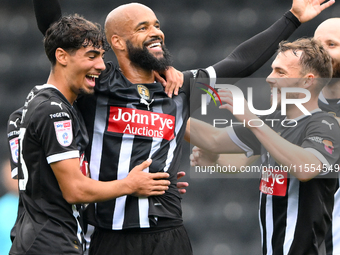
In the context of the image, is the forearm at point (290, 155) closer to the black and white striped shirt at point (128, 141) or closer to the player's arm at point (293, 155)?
the player's arm at point (293, 155)

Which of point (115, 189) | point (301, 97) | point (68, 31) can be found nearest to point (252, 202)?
point (301, 97)

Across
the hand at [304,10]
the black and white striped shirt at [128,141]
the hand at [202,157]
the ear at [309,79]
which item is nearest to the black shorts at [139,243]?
the black and white striped shirt at [128,141]

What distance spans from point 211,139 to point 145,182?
742 millimetres

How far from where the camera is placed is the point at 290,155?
2064 mm

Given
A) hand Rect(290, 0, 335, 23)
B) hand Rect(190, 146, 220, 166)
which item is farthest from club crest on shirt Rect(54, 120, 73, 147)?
hand Rect(290, 0, 335, 23)

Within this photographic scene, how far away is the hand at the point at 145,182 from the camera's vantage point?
1975 mm

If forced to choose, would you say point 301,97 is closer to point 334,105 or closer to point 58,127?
point 334,105

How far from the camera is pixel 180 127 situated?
7.49 feet

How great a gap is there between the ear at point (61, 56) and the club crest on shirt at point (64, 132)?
0.31 meters

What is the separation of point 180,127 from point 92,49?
59cm

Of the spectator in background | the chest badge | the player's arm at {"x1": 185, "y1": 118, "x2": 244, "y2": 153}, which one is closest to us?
the chest badge

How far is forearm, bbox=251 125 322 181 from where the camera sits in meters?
2.05

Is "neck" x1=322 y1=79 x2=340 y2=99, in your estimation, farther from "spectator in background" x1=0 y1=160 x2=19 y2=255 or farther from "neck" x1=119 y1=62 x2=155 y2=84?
"spectator in background" x1=0 y1=160 x2=19 y2=255

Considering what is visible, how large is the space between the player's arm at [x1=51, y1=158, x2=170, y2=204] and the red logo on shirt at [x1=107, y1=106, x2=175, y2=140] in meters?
0.17
